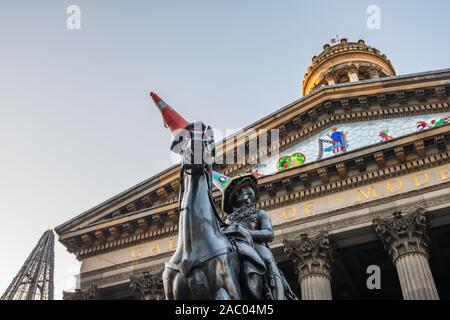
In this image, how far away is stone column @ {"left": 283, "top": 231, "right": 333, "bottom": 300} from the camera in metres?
17.5

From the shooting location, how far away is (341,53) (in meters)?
40.4

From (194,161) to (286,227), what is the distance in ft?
48.7

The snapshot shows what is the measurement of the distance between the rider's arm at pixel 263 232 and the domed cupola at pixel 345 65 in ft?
110

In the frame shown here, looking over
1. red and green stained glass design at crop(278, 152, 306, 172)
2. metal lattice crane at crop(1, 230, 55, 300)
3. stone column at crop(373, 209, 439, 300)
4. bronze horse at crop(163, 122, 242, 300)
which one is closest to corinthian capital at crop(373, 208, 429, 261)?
stone column at crop(373, 209, 439, 300)

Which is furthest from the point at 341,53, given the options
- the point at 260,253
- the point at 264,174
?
the point at 260,253

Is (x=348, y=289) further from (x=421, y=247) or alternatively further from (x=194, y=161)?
(x=194, y=161)

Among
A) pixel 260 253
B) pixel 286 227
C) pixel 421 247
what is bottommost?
pixel 260 253

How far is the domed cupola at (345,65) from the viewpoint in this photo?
39.3m

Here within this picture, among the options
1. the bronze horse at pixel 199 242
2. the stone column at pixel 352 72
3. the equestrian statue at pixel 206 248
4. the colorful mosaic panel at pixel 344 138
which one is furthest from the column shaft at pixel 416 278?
the stone column at pixel 352 72

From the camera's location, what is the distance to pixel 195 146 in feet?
16.7

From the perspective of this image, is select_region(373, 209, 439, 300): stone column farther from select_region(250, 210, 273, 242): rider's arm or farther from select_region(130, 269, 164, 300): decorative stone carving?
select_region(250, 210, 273, 242): rider's arm

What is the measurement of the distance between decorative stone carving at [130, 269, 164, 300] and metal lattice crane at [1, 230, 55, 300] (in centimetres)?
1263

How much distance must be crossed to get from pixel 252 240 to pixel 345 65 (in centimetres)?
3586
